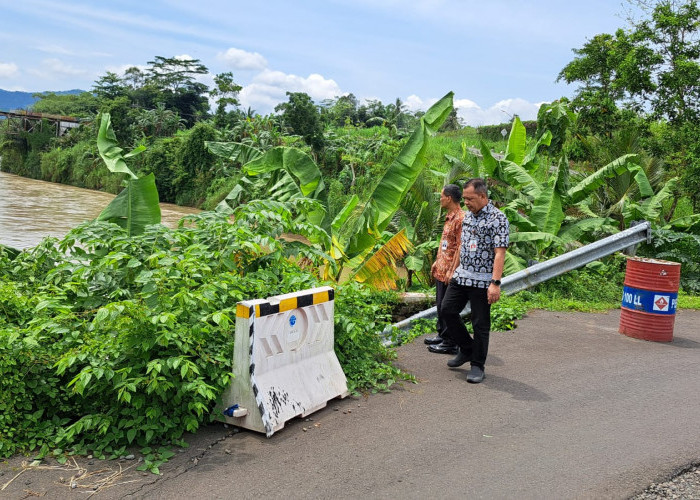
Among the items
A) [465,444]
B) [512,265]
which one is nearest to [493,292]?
[465,444]

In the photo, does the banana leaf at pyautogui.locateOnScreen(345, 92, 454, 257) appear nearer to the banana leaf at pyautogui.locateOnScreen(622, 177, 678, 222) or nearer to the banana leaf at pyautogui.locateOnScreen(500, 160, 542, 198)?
Answer: the banana leaf at pyautogui.locateOnScreen(500, 160, 542, 198)

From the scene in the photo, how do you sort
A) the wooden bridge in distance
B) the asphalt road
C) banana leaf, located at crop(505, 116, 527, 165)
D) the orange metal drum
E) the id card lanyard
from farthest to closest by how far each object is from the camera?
the wooden bridge in distance, banana leaf, located at crop(505, 116, 527, 165), the orange metal drum, the id card lanyard, the asphalt road

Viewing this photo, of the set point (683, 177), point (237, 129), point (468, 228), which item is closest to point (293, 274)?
point (468, 228)

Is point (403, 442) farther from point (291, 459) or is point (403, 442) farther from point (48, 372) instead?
point (48, 372)

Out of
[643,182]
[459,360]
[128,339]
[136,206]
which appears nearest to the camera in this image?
[128,339]

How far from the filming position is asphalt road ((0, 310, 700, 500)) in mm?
3809

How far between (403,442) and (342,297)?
75.9 inches

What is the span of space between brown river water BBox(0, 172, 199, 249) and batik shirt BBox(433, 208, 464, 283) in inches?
679

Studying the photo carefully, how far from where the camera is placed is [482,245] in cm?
583

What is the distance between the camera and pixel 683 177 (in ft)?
44.3

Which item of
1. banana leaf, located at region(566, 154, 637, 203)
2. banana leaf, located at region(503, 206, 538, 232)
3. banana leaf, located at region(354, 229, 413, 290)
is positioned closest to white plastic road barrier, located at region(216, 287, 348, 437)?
banana leaf, located at region(354, 229, 413, 290)

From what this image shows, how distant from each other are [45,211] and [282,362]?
33.3 metres

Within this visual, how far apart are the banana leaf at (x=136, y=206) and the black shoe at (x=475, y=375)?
4132mm

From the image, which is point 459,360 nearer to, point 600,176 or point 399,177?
point 399,177
